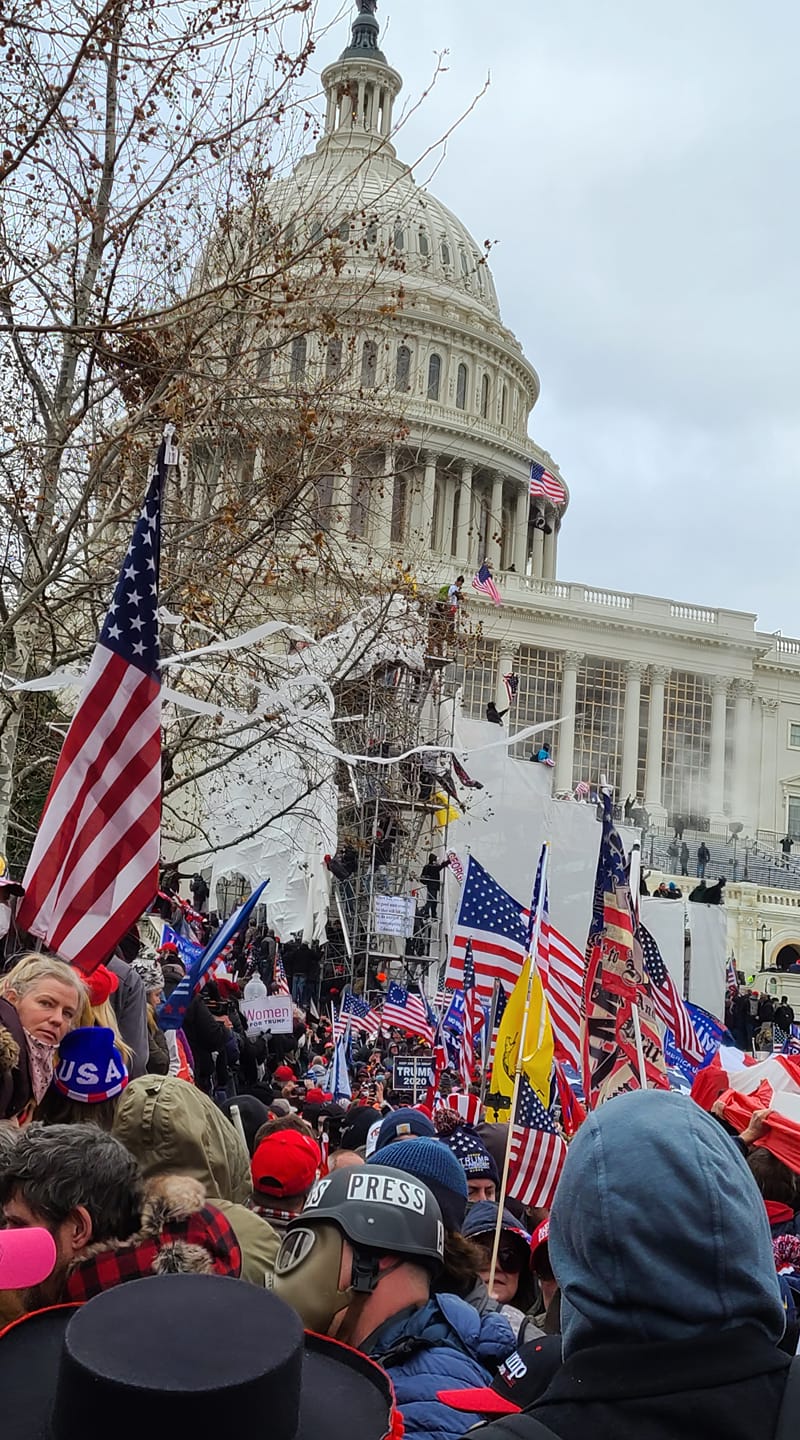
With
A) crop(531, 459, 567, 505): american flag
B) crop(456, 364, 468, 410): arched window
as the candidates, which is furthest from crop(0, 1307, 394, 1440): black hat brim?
crop(456, 364, 468, 410): arched window

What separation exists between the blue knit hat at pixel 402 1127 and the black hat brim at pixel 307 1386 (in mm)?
3000

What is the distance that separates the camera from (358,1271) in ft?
8.57

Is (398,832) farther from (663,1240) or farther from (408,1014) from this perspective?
(663,1240)

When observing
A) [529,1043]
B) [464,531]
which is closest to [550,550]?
[464,531]

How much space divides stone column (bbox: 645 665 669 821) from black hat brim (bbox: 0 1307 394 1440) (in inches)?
2494

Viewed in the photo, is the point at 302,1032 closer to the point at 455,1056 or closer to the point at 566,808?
the point at 455,1056

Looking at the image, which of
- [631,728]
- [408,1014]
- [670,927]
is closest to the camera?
[408,1014]

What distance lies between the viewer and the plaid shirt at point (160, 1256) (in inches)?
96.0

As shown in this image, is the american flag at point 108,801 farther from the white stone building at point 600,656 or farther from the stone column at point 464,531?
the stone column at point 464,531

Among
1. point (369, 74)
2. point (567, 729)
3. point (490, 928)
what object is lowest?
point (490, 928)

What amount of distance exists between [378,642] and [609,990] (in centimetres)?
1032

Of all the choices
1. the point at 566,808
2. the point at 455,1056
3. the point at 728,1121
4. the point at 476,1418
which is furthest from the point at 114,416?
the point at 566,808

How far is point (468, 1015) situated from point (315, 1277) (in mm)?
7293

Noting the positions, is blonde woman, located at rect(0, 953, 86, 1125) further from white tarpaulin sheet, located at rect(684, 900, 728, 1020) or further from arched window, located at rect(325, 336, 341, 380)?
white tarpaulin sheet, located at rect(684, 900, 728, 1020)
